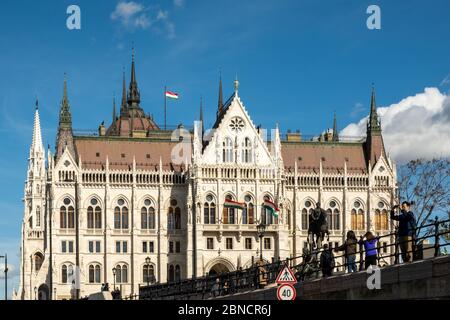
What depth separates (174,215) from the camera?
121m

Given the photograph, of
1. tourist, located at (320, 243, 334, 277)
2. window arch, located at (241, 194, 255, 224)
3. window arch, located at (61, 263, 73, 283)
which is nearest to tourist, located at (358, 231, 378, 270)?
tourist, located at (320, 243, 334, 277)

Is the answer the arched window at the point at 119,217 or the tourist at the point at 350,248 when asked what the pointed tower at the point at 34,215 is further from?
the tourist at the point at 350,248

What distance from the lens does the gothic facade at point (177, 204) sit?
4633 inches

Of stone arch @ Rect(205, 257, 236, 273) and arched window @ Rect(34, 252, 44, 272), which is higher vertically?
arched window @ Rect(34, 252, 44, 272)

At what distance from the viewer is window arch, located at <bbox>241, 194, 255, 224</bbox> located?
11944 cm

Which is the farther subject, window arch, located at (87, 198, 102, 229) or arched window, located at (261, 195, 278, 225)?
window arch, located at (87, 198, 102, 229)

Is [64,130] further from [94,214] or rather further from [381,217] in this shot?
[381,217]

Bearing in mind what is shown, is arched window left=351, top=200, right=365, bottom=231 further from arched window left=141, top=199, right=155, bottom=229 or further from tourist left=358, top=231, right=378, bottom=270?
tourist left=358, top=231, right=378, bottom=270

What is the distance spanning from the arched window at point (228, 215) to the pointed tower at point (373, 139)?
19.2 meters

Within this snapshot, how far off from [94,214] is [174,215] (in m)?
9.08

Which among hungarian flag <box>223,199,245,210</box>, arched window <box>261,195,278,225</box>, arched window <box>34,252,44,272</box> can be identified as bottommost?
arched window <box>34,252,44,272</box>

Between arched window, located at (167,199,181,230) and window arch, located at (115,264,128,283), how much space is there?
23.6ft
